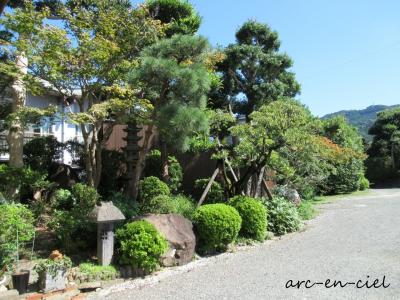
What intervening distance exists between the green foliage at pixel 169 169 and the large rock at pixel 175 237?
437cm

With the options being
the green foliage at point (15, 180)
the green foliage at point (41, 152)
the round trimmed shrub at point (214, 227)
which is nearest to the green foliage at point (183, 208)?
the round trimmed shrub at point (214, 227)

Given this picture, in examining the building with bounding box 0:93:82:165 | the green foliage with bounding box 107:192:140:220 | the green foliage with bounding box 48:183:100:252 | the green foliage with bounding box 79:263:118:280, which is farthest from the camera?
the building with bounding box 0:93:82:165

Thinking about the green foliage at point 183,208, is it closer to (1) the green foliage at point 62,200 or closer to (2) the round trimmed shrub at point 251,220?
(2) the round trimmed shrub at point 251,220

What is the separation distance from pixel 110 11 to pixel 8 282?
564 cm

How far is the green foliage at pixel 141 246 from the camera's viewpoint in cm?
648

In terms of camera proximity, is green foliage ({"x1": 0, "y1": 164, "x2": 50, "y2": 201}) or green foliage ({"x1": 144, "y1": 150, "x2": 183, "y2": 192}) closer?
green foliage ({"x1": 0, "y1": 164, "x2": 50, "y2": 201})

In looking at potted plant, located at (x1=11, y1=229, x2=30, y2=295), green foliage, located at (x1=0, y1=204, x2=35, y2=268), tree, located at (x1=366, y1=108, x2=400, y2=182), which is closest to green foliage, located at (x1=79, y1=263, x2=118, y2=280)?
potted plant, located at (x1=11, y1=229, x2=30, y2=295)

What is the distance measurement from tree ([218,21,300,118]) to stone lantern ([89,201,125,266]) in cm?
1063

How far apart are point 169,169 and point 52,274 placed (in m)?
6.94

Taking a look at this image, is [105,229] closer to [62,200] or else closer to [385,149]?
[62,200]

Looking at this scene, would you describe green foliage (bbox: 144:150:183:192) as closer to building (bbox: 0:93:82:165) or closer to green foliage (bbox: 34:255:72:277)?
building (bbox: 0:93:82:165)

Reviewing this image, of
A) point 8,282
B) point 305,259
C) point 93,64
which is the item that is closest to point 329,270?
point 305,259

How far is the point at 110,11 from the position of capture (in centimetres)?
870

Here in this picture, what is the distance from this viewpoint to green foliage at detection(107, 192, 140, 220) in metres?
Result: 8.46
